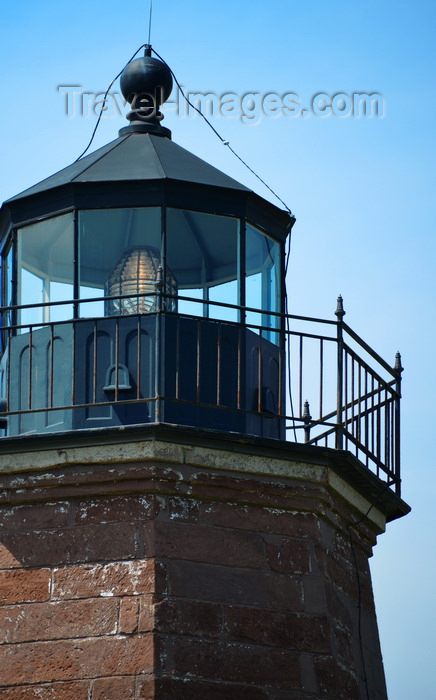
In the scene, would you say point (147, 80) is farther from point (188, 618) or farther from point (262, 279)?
point (188, 618)

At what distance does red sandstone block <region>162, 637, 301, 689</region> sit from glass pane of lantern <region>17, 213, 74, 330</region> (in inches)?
99.6

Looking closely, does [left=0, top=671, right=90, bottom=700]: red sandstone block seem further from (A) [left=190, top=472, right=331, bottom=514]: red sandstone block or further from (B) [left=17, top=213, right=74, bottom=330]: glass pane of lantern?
(B) [left=17, top=213, right=74, bottom=330]: glass pane of lantern

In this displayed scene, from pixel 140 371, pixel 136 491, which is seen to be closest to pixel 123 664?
pixel 136 491

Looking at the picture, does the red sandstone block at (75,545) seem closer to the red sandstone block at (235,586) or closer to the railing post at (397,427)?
the red sandstone block at (235,586)

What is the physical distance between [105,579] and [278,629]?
119 cm

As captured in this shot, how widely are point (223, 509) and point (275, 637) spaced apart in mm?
903

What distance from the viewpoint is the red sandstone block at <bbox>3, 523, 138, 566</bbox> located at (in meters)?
9.88

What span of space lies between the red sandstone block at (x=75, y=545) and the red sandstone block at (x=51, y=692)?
798mm

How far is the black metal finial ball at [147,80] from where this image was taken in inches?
460

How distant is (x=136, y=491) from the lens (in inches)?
392

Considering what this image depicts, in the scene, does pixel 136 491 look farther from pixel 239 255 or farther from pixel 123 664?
pixel 239 255

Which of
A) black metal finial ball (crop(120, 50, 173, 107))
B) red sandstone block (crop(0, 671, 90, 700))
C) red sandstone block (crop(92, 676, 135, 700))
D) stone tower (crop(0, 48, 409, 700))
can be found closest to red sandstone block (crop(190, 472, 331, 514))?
stone tower (crop(0, 48, 409, 700))

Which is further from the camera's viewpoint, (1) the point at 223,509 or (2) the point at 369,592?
(2) the point at 369,592

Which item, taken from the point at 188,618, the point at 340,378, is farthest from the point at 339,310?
the point at 188,618
